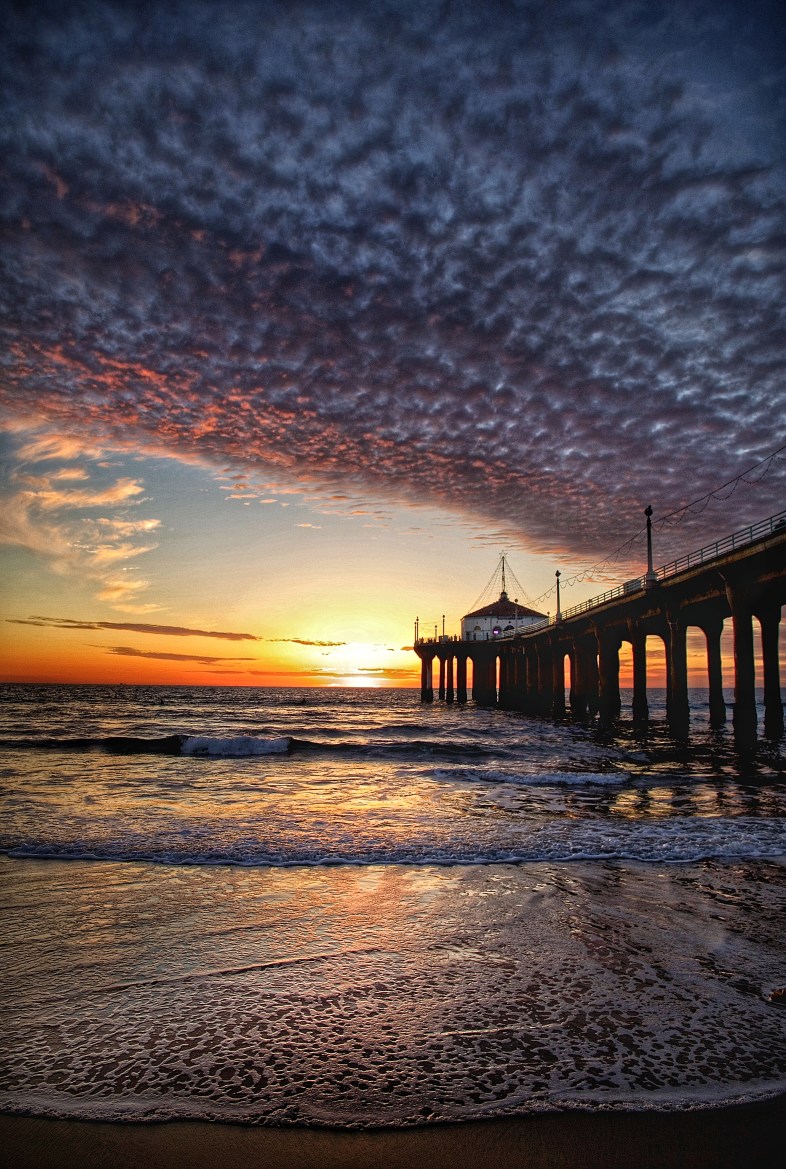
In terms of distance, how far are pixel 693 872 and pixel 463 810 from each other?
4975 millimetres

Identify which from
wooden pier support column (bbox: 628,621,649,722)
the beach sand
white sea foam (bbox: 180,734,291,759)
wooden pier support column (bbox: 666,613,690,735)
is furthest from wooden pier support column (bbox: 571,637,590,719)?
the beach sand

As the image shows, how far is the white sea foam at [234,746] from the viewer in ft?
83.5

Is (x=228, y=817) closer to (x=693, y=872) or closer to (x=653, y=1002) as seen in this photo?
(x=693, y=872)

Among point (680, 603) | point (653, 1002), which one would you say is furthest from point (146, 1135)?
point (680, 603)

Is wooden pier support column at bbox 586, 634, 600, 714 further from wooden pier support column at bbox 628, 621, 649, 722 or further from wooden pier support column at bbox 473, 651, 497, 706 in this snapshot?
wooden pier support column at bbox 473, 651, 497, 706

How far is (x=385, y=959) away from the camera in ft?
16.1

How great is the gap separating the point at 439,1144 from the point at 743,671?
2650 cm

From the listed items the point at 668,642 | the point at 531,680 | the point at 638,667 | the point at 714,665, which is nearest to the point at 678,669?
the point at 668,642

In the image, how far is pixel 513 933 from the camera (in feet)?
18.1

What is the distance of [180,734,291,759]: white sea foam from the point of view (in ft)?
83.5

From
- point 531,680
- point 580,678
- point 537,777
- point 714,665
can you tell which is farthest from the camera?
point 531,680

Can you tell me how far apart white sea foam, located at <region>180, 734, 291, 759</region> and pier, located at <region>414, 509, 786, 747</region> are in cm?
1865

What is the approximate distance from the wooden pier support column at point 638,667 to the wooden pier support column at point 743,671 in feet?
40.5

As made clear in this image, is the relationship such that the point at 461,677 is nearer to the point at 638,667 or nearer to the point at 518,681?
the point at 518,681
